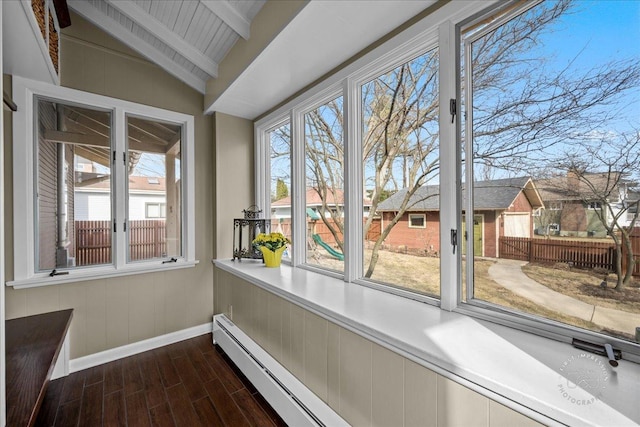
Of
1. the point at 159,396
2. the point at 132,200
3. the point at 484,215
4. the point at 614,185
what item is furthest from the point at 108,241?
the point at 614,185

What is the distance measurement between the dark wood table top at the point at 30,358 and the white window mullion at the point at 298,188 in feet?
5.34

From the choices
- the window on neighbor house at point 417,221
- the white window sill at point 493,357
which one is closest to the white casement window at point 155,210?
the white window sill at point 493,357

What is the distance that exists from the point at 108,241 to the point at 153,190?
0.57 meters

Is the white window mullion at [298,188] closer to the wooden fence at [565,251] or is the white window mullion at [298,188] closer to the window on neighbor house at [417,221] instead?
the window on neighbor house at [417,221]

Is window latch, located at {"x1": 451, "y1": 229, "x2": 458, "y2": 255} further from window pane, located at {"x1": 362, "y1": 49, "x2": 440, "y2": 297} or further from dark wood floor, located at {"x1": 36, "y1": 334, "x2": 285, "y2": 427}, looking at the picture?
dark wood floor, located at {"x1": 36, "y1": 334, "x2": 285, "y2": 427}

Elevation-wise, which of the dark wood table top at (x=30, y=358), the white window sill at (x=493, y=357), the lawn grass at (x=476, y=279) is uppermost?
the lawn grass at (x=476, y=279)

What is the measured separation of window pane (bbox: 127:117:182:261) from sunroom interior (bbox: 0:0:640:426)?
2 centimetres

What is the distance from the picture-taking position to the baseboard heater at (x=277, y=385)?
1.53 metres

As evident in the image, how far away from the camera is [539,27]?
3.87 ft

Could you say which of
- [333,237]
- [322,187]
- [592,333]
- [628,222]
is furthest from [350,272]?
[628,222]

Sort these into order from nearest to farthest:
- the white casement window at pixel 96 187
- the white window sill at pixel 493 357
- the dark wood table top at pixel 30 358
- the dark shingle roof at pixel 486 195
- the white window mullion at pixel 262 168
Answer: the white window sill at pixel 493 357 < the dark wood table top at pixel 30 358 < the dark shingle roof at pixel 486 195 < the white casement window at pixel 96 187 < the white window mullion at pixel 262 168

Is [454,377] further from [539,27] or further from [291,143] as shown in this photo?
[291,143]

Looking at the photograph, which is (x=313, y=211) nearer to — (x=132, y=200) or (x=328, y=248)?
(x=328, y=248)

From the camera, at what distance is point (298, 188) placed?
2.54 meters
